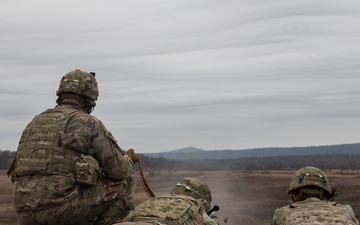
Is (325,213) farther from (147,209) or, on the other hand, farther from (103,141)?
(103,141)

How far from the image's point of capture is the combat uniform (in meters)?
7.07

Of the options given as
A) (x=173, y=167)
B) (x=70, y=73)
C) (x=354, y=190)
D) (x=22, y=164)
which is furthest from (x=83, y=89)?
(x=173, y=167)

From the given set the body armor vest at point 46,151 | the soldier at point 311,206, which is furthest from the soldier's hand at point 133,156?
the soldier at point 311,206

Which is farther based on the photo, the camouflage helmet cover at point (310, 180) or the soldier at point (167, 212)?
the camouflage helmet cover at point (310, 180)

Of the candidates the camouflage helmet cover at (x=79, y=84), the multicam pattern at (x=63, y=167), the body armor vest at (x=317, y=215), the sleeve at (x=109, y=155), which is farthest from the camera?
the camouflage helmet cover at (x=79, y=84)

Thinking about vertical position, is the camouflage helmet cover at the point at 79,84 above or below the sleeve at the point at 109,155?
above

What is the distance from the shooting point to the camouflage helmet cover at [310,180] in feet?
29.2

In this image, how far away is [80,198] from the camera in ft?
27.2

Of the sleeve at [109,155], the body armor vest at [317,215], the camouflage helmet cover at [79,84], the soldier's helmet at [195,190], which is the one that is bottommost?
the body armor vest at [317,215]

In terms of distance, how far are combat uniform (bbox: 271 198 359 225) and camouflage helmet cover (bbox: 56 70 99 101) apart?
8.52 feet

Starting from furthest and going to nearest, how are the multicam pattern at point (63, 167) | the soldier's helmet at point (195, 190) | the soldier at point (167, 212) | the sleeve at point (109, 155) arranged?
the soldier's helmet at point (195, 190), the sleeve at point (109, 155), the multicam pattern at point (63, 167), the soldier at point (167, 212)

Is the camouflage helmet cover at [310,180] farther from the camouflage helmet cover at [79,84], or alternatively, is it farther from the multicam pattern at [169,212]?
the camouflage helmet cover at [79,84]

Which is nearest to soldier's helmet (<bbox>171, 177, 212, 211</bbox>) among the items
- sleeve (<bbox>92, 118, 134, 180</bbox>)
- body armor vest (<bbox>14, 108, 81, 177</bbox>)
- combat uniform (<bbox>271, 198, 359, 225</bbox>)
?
sleeve (<bbox>92, 118, 134, 180</bbox>)

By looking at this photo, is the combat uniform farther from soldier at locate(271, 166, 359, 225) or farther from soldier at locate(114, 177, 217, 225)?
soldier at locate(114, 177, 217, 225)
